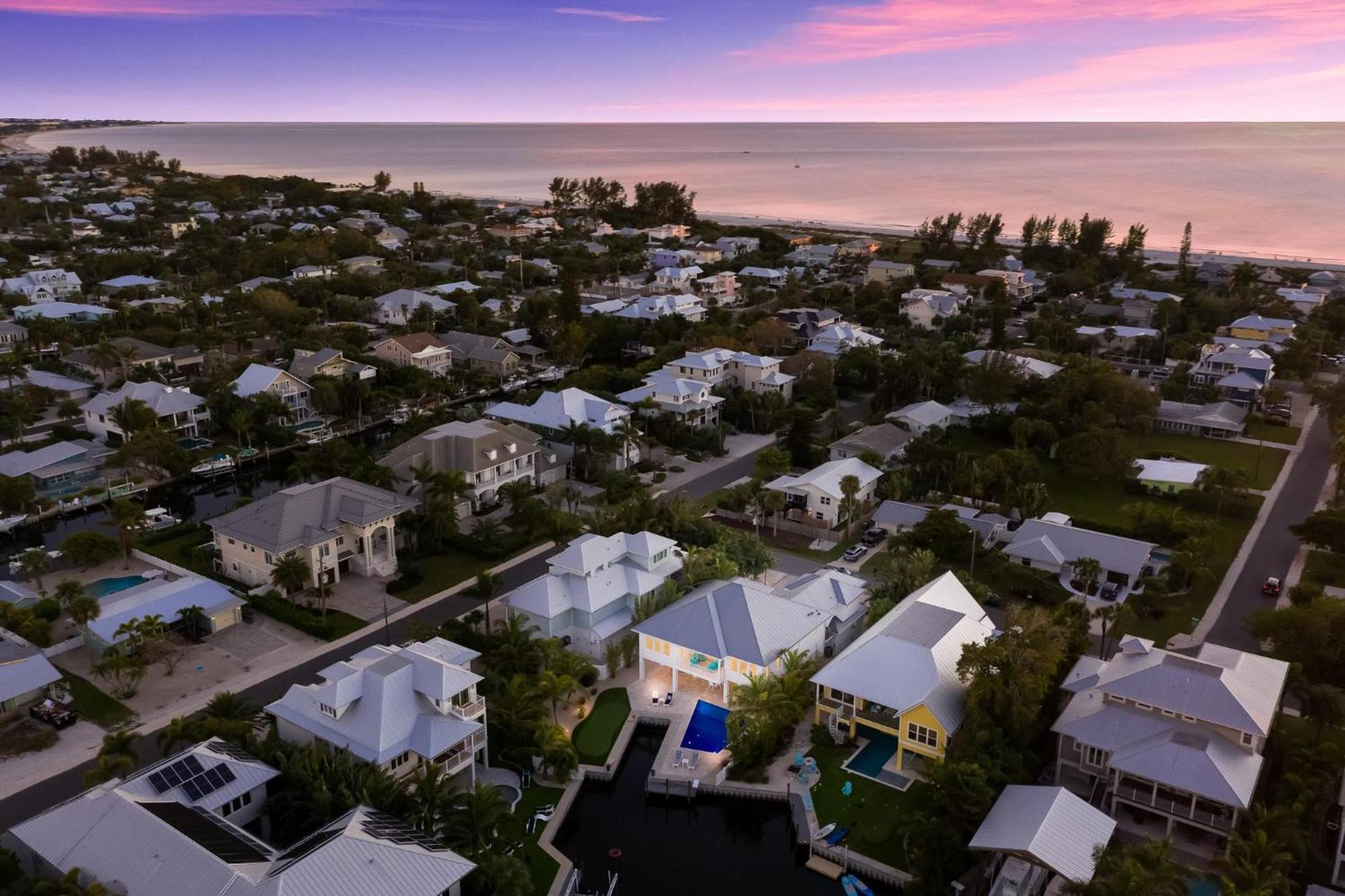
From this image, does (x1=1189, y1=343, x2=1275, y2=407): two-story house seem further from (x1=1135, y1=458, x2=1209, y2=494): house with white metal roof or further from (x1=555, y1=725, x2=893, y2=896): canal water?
(x1=555, y1=725, x2=893, y2=896): canal water

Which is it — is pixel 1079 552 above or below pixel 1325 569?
above

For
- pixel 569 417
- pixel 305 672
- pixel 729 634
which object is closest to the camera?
pixel 729 634

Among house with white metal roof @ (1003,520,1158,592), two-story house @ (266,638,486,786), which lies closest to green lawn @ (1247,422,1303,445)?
house with white metal roof @ (1003,520,1158,592)

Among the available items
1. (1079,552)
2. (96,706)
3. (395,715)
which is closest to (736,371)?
(1079,552)

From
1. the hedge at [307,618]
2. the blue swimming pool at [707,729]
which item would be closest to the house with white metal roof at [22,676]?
the hedge at [307,618]

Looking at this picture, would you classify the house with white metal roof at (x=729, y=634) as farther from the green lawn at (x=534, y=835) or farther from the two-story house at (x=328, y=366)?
the two-story house at (x=328, y=366)

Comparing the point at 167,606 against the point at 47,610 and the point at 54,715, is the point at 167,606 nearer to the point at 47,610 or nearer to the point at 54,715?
the point at 47,610
